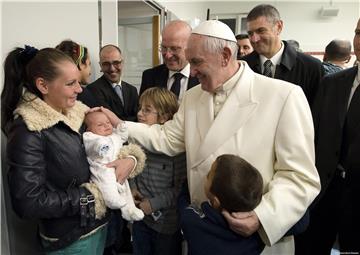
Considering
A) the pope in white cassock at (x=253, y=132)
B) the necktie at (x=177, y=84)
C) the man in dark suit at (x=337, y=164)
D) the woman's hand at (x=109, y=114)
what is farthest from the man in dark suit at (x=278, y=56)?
the woman's hand at (x=109, y=114)

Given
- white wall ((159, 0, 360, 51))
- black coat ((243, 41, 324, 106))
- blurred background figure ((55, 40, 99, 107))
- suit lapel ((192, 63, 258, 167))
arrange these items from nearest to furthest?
suit lapel ((192, 63, 258, 167)) < blurred background figure ((55, 40, 99, 107)) < black coat ((243, 41, 324, 106)) < white wall ((159, 0, 360, 51))

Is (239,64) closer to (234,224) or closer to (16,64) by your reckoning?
(234,224)

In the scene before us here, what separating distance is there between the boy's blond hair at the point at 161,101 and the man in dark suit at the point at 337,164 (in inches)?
34.4

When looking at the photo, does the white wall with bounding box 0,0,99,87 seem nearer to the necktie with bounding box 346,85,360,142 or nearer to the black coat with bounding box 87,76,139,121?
the black coat with bounding box 87,76,139,121

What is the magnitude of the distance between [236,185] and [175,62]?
121 centimetres

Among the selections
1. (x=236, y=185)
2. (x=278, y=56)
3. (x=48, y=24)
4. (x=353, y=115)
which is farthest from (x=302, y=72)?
(x=48, y=24)

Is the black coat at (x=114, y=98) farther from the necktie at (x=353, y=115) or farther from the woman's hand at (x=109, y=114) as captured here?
the necktie at (x=353, y=115)

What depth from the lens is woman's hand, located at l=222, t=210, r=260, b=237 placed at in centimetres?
113

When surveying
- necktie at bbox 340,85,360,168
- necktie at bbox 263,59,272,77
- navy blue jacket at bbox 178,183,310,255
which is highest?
necktie at bbox 263,59,272,77

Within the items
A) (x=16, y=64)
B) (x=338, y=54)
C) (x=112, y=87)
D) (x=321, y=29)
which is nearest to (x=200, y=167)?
(x=16, y=64)

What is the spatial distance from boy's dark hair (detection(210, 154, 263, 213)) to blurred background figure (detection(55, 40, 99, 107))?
1163mm

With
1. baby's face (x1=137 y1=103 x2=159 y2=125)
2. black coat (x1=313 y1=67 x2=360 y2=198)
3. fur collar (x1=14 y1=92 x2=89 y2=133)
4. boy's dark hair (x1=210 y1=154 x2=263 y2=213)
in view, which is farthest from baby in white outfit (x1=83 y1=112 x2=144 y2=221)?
black coat (x1=313 y1=67 x2=360 y2=198)

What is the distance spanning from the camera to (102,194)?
1341 millimetres

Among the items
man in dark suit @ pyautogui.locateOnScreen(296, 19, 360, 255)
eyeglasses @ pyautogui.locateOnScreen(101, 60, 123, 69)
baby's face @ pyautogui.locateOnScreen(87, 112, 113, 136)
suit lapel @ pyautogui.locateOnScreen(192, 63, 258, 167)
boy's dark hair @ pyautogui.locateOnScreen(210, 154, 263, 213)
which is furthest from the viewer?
eyeglasses @ pyautogui.locateOnScreen(101, 60, 123, 69)
